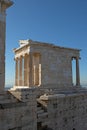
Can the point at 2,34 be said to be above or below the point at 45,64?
above

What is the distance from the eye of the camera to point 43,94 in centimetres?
1462

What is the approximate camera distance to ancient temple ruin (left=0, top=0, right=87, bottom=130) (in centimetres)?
911

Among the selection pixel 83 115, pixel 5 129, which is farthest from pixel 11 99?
pixel 83 115

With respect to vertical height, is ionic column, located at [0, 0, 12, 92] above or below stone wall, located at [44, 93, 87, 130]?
above

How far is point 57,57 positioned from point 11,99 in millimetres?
11052

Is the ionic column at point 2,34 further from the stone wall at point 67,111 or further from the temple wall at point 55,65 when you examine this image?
the temple wall at point 55,65

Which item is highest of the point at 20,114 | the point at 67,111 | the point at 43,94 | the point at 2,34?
the point at 2,34

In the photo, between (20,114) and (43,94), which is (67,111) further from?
(20,114)

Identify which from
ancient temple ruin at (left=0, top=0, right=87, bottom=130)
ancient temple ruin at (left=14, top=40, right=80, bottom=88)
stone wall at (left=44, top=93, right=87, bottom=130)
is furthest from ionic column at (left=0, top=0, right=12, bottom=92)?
ancient temple ruin at (left=14, top=40, right=80, bottom=88)

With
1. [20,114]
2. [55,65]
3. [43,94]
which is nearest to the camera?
[20,114]

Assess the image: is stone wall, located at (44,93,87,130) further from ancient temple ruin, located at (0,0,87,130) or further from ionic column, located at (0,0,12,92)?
ionic column, located at (0,0,12,92)

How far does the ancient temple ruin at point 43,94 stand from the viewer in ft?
29.9

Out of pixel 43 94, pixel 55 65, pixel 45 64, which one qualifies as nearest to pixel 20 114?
pixel 43 94

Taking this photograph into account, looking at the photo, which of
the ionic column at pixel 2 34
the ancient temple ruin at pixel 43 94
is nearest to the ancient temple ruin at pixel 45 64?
the ancient temple ruin at pixel 43 94
